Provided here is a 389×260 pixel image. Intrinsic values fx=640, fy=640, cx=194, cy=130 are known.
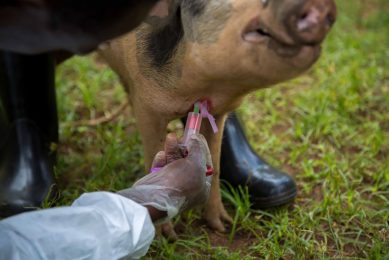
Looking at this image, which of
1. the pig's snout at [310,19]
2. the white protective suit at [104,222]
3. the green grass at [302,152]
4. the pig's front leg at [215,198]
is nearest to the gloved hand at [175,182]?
the white protective suit at [104,222]

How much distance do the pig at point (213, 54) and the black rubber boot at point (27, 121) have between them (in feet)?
1.38

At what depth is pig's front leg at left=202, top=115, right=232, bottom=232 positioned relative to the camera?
90.6 inches

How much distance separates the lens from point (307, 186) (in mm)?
2770

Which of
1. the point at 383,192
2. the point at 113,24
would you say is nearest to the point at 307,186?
the point at 383,192

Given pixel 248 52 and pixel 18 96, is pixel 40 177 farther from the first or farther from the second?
pixel 248 52

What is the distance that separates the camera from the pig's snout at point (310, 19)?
1550 millimetres

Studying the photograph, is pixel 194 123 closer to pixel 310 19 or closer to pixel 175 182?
pixel 175 182

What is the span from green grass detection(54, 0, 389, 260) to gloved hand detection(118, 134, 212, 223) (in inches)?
15.5

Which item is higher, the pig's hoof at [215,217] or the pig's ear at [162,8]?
the pig's ear at [162,8]

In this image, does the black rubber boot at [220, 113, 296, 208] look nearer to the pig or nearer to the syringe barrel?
A: the pig

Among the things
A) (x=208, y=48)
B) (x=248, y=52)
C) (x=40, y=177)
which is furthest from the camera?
(x=40, y=177)

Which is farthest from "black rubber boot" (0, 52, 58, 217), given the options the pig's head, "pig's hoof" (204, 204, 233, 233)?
the pig's head

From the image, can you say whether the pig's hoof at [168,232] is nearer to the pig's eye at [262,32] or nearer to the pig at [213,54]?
the pig at [213,54]

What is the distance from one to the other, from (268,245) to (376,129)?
44.3 inches
